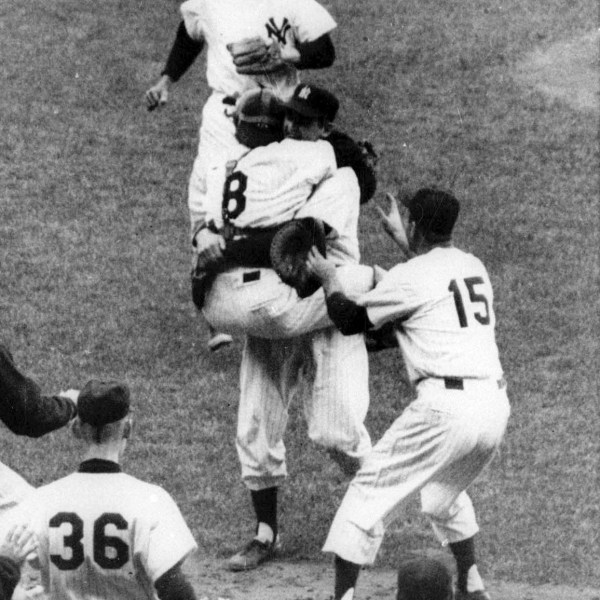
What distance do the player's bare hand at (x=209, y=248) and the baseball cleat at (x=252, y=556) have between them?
1338 millimetres

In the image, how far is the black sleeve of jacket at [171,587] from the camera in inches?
163

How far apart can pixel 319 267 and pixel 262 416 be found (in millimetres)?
1052

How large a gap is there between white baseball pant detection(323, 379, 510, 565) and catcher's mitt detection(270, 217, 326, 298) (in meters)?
0.63

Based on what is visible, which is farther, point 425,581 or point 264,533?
point 264,533

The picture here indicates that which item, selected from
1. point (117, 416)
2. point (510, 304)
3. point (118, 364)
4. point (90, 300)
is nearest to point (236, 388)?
point (118, 364)

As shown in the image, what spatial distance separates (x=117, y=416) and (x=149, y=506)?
32 centimetres

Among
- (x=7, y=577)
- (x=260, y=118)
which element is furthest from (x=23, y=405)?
(x=260, y=118)

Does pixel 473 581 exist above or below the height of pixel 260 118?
below

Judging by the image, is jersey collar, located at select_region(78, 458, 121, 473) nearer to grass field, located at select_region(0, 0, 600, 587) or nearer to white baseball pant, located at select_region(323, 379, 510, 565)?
white baseball pant, located at select_region(323, 379, 510, 565)

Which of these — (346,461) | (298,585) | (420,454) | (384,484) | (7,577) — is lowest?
(298,585)

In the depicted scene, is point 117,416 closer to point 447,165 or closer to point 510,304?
point 510,304

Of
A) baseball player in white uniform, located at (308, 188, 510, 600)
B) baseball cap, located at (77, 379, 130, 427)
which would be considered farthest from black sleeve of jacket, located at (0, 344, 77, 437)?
baseball player in white uniform, located at (308, 188, 510, 600)

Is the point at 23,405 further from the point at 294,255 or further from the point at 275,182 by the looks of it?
the point at 275,182

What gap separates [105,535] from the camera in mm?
4164
